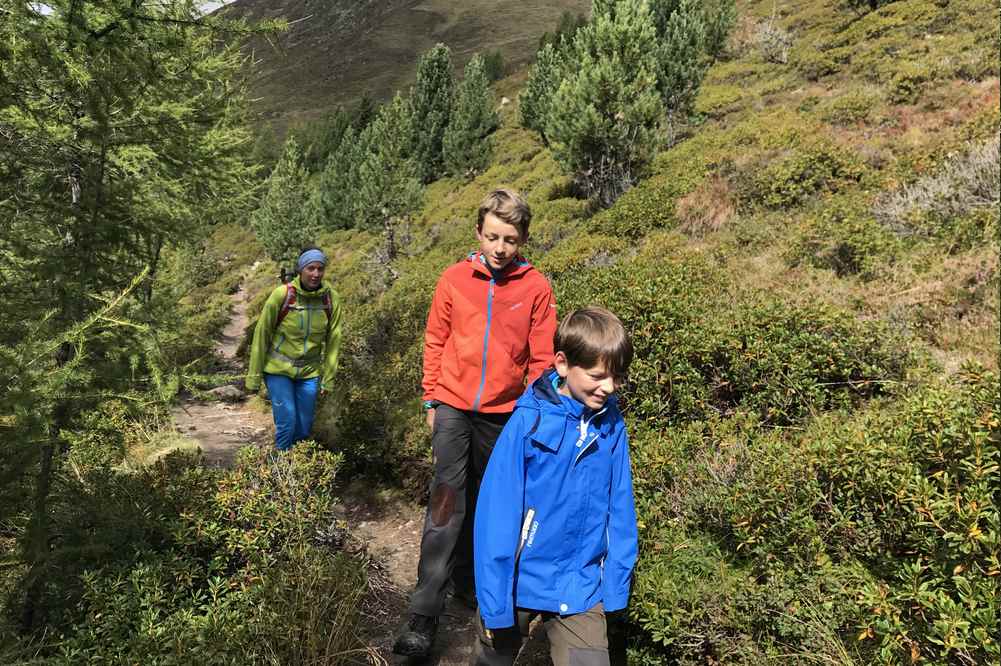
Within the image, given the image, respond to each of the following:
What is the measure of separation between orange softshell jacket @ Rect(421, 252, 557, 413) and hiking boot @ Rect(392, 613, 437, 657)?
1.23 m

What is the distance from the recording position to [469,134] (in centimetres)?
3262

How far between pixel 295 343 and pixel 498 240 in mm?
2603

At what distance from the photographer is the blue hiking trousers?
4680 mm

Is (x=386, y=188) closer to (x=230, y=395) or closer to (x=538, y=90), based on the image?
(x=230, y=395)

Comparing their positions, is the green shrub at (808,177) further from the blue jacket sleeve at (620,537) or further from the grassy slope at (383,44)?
the grassy slope at (383,44)

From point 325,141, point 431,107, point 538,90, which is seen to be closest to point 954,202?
point 538,90

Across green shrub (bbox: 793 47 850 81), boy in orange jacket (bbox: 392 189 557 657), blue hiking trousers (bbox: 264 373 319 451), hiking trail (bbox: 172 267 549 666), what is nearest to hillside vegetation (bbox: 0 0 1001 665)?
hiking trail (bbox: 172 267 549 666)

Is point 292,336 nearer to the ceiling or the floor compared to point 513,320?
nearer to the floor

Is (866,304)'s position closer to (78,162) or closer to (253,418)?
(78,162)

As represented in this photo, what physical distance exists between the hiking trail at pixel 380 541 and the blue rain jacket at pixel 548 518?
130 cm

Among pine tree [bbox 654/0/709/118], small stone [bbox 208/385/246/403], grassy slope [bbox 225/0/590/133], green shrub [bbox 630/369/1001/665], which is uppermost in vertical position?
grassy slope [bbox 225/0/590/133]

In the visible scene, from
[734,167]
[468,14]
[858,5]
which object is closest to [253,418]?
[734,167]

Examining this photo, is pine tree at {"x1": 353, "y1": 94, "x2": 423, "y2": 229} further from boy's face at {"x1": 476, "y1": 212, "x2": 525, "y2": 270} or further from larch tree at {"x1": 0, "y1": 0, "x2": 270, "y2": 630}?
boy's face at {"x1": 476, "y1": 212, "x2": 525, "y2": 270}

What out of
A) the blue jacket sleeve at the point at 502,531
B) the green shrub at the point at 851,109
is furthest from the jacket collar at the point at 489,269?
the green shrub at the point at 851,109
